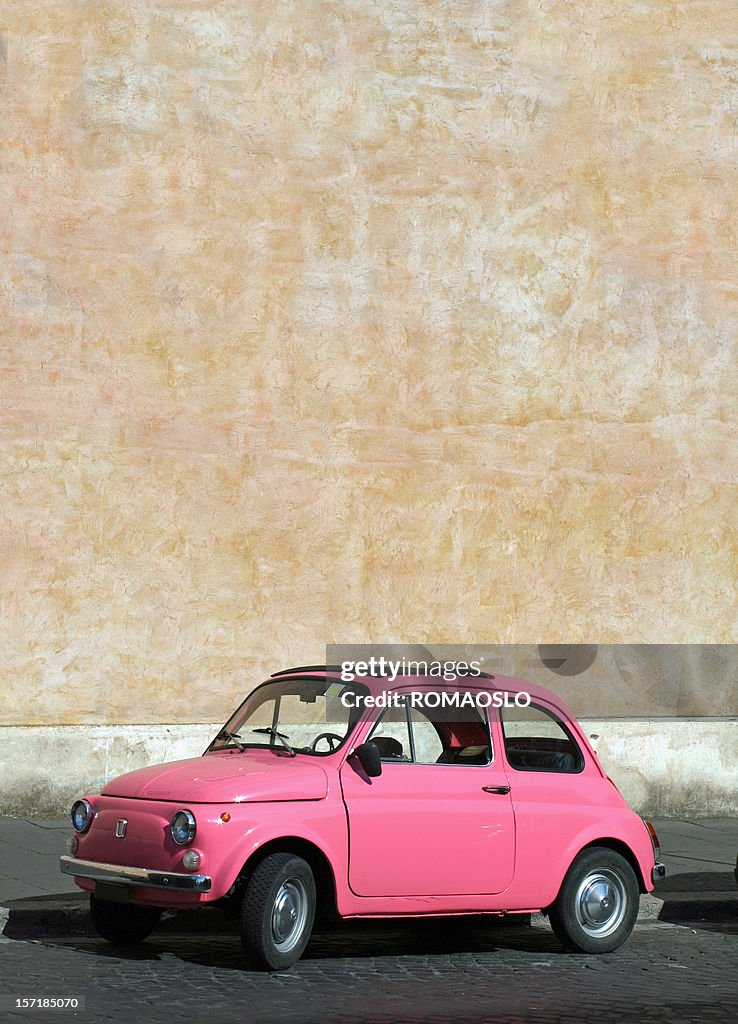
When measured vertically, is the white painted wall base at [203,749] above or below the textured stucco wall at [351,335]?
below

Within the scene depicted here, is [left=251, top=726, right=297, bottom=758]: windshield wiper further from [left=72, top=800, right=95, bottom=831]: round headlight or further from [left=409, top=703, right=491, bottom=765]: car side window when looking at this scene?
[left=72, top=800, right=95, bottom=831]: round headlight

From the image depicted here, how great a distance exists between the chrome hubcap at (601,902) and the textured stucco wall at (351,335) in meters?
5.48

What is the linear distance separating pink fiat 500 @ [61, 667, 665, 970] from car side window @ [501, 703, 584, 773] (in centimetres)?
1

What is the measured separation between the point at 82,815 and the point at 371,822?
5.36 feet

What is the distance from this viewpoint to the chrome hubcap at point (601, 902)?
27.8ft

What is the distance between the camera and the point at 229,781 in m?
7.64

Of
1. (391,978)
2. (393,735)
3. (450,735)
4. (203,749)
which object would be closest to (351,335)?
(203,749)

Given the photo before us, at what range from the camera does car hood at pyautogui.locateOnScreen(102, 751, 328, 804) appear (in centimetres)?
755

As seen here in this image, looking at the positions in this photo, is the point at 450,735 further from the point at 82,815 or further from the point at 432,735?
the point at 82,815

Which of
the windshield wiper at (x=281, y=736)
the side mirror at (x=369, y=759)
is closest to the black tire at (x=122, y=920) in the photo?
the windshield wiper at (x=281, y=736)

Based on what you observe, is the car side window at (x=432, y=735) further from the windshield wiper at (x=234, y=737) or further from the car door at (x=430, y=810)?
the windshield wiper at (x=234, y=737)

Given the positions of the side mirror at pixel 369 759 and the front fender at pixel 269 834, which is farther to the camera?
the side mirror at pixel 369 759

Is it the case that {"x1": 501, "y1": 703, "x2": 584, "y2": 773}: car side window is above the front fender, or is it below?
above

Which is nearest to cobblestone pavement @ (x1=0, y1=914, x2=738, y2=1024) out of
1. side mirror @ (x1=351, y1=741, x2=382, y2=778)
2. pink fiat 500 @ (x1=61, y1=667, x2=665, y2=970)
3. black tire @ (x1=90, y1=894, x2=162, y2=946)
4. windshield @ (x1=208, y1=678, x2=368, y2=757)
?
black tire @ (x1=90, y1=894, x2=162, y2=946)
